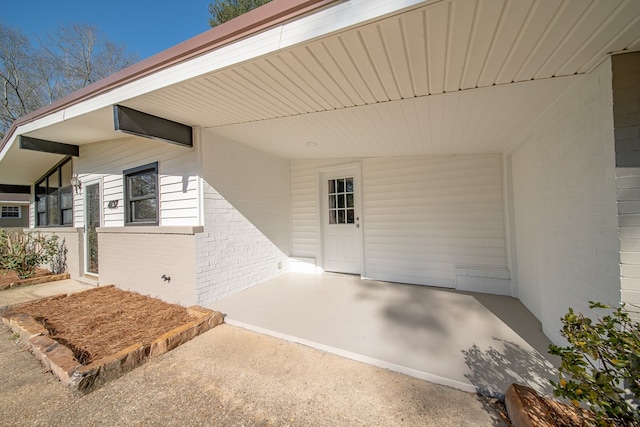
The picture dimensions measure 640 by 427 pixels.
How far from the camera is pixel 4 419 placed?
167 cm

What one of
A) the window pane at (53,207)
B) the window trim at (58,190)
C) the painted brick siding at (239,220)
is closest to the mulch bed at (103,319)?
the painted brick siding at (239,220)

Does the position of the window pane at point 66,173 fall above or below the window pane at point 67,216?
above

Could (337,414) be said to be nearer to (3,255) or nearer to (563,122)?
(563,122)

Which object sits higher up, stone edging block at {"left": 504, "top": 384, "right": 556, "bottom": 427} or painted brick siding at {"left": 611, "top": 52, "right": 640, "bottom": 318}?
painted brick siding at {"left": 611, "top": 52, "right": 640, "bottom": 318}

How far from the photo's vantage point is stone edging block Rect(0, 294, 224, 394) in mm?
1916

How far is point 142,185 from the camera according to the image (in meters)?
4.10

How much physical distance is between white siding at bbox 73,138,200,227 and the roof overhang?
2.06 ft

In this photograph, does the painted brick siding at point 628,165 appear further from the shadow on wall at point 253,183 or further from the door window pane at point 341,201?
the shadow on wall at point 253,183

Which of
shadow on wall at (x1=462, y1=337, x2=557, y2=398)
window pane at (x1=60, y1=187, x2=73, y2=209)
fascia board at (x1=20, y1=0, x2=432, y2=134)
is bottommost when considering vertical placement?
shadow on wall at (x1=462, y1=337, x2=557, y2=398)

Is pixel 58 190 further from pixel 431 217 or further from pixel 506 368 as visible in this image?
pixel 506 368

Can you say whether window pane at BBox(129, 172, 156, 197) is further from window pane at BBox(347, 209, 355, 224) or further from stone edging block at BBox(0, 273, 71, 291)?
window pane at BBox(347, 209, 355, 224)

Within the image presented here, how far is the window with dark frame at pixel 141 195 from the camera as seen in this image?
3.88m

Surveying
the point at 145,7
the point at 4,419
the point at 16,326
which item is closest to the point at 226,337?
the point at 4,419

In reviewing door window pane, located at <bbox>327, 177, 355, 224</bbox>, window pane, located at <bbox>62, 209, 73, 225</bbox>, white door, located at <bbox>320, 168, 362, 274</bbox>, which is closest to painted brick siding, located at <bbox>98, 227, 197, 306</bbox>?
window pane, located at <bbox>62, 209, 73, 225</bbox>
